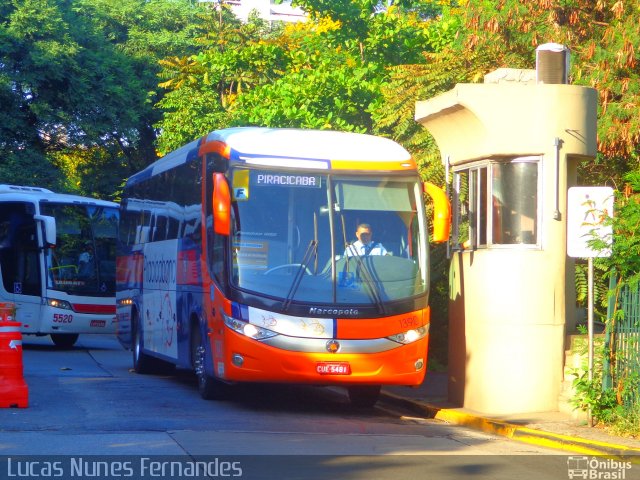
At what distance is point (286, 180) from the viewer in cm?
1408

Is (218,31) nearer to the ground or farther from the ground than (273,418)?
farther from the ground

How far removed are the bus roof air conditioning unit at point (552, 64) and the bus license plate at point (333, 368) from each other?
4.37 metres

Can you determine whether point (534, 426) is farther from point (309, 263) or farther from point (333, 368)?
point (309, 263)

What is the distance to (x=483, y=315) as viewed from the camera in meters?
14.4

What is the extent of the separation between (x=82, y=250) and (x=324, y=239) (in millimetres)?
14880

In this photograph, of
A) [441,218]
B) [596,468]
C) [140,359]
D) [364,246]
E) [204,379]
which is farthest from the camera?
[140,359]

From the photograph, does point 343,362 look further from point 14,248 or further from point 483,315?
point 14,248

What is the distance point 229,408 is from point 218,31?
2195cm

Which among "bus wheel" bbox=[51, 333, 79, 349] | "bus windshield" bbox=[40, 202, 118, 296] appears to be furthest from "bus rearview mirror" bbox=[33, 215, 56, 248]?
"bus wheel" bbox=[51, 333, 79, 349]

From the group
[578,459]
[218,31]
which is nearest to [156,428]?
[578,459]

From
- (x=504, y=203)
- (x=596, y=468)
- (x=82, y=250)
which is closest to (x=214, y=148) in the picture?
(x=504, y=203)

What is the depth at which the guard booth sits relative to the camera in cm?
1384

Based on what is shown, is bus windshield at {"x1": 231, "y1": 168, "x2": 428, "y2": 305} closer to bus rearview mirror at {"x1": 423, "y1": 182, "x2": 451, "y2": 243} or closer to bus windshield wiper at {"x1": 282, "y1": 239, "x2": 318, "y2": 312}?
bus windshield wiper at {"x1": 282, "y1": 239, "x2": 318, "y2": 312}

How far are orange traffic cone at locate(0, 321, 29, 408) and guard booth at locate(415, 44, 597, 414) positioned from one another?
18.3 ft
